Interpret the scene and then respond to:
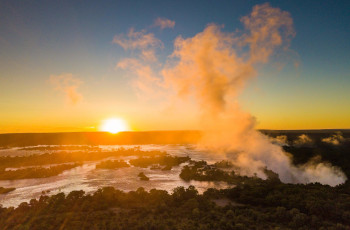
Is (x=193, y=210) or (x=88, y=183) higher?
(x=193, y=210)

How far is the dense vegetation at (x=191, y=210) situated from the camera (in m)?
17.1

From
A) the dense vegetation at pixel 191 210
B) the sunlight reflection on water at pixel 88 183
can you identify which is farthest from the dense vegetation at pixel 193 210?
the sunlight reflection on water at pixel 88 183

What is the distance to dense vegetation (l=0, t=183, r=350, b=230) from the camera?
17109 millimetres

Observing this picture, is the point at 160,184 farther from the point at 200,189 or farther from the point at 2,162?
the point at 2,162

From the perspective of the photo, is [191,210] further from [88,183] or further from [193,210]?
[88,183]

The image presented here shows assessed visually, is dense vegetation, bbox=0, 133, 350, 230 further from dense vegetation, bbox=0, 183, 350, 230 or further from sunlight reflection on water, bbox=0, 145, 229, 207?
sunlight reflection on water, bbox=0, 145, 229, 207

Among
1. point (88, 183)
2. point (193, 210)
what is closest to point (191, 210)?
point (193, 210)

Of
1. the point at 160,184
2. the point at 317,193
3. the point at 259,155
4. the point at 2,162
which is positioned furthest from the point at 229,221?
the point at 2,162

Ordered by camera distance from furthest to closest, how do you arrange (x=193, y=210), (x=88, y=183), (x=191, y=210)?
1. (x=88, y=183)
2. (x=191, y=210)
3. (x=193, y=210)

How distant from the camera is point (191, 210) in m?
20.4

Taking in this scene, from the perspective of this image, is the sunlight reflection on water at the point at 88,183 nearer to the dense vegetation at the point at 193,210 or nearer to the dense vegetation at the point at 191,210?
the dense vegetation at the point at 193,210

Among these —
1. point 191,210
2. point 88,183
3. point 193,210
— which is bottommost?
point 88,183

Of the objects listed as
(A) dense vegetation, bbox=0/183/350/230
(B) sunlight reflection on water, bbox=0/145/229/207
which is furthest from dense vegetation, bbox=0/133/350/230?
(B) sunlight reflection on water, bbox=0/145/229/207

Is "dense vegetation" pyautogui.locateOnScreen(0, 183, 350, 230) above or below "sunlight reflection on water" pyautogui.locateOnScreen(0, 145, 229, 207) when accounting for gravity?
above
